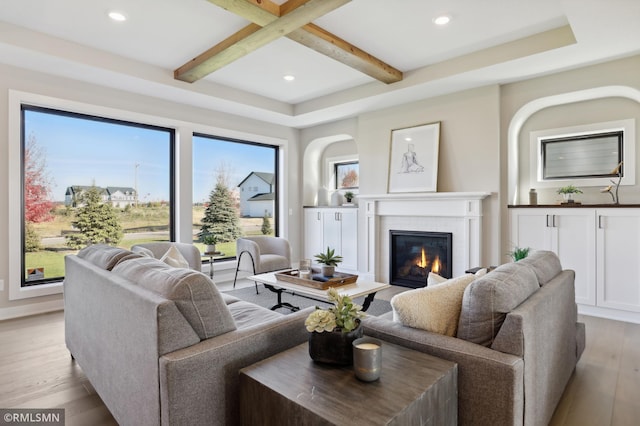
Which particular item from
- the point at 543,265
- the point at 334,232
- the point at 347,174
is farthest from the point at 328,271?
the point at 347,174

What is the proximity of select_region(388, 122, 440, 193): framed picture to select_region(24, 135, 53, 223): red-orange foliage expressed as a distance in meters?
4.28

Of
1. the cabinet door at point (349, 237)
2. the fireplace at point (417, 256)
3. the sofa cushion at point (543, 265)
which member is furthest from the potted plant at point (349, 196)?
the sofa cushion at point (543, 265)

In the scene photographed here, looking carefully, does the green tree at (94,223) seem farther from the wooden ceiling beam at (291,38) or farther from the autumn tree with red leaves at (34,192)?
the wooden ceiling beam at (291,38)

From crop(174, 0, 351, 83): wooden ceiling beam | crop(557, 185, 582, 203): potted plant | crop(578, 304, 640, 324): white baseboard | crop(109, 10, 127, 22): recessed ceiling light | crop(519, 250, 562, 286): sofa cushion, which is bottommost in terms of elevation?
crop(578, 304, 640, 324): white baseboard

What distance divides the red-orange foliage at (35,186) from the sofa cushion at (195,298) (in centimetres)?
328

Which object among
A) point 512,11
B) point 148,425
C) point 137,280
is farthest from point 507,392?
point 512,11

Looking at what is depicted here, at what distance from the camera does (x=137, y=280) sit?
1717mm

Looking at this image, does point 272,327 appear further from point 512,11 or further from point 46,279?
point 46,279

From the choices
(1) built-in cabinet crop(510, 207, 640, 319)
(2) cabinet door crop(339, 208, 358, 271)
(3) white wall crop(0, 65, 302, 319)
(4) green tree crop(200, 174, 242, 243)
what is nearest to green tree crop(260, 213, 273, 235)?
(3) white wall crop(0, 65, 302, 319)

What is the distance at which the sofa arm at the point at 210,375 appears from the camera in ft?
4.33

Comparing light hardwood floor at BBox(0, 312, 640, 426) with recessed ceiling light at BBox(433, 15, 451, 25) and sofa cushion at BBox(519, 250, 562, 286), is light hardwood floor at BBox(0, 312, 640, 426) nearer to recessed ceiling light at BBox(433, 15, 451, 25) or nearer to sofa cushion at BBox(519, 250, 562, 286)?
sofa cushion at BBox(519, 250, 562, 286)

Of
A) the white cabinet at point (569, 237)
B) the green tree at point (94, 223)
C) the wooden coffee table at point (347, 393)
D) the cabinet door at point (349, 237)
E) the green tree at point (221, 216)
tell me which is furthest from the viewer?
the cabinet door at point (349, 237)

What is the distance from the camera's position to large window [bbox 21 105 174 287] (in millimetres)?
3938

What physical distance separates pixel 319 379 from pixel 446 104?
4217mm
